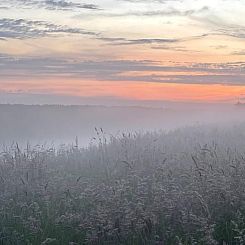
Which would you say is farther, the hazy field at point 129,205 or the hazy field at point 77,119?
the hazy field at point 77,119

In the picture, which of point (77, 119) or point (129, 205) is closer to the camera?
point (129, 205)

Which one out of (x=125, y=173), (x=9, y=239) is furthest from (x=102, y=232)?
(x=125, y=173)

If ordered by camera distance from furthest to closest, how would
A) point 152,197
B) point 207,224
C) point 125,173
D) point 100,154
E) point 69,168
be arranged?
point 100,154, point 69,168, point 125,173, point 152,197, point 207,224

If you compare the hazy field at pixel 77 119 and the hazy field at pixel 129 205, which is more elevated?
the hazy field at pixel 129 205

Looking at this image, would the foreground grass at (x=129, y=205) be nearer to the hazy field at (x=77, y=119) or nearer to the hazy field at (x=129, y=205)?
the hazy field at (x=129, y=205)

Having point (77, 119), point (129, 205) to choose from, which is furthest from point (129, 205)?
point (77, 119)

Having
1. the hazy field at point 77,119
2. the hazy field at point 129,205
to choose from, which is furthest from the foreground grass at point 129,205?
the hazy field at point 77,119

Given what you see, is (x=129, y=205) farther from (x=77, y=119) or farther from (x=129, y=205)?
(x=77, y=119)

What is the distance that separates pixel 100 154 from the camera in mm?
13547

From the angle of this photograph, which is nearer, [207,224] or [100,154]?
[207,224]

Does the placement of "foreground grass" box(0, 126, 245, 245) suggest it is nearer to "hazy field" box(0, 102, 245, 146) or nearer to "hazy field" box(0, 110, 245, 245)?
"hazy field" box(0, 110, 245, 245)

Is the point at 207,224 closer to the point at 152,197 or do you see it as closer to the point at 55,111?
the point at 152,197

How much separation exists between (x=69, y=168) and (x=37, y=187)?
2870 mm

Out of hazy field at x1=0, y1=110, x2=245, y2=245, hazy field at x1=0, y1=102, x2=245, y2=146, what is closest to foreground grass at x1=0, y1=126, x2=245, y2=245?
hazy field at x1=0, y1=110, x2=245, y2=245
